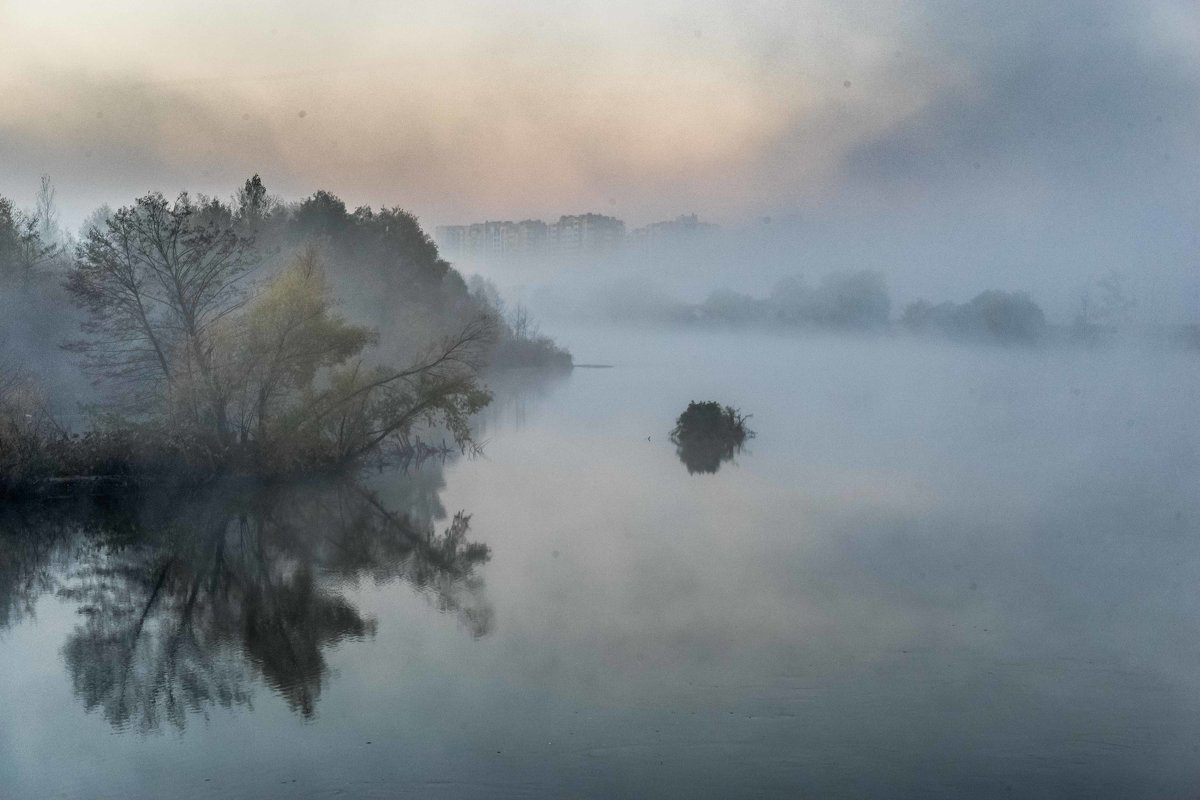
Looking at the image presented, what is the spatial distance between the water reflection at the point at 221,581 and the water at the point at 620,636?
0.06 meters

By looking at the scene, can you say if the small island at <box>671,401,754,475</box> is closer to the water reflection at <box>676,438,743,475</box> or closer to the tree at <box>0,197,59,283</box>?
the water reflection at <box>676,438,743,475</box>

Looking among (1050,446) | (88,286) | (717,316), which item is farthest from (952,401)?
(717,316)

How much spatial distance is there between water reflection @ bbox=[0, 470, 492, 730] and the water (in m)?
0.06

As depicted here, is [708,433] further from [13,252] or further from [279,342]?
[13,252]

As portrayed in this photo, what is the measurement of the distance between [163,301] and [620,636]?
14.2 meters

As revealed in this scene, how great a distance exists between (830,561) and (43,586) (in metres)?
10.5

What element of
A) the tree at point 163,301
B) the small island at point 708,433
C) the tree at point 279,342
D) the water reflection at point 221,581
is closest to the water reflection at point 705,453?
the small island at point 708,433

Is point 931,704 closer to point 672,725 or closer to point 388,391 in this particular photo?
point 672,725

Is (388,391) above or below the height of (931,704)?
above

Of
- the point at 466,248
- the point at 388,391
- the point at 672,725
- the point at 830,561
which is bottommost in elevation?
the point at 672,725

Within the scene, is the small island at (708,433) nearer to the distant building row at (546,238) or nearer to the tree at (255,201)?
the tree at (255,201)

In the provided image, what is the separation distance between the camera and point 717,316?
110312 mm

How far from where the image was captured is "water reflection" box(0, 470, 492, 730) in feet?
35.1

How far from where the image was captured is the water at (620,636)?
861 centimetres
